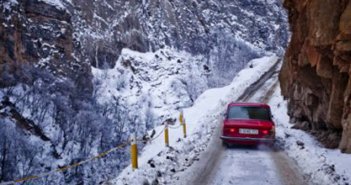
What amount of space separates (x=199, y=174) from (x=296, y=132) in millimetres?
7456

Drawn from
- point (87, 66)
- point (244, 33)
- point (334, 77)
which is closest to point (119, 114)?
point (87, 66)

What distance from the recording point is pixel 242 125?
11945 millimetres

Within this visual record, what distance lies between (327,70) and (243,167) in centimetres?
434

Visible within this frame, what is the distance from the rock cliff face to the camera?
32.0ft

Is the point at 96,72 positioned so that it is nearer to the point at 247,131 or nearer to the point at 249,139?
the point at 247,131

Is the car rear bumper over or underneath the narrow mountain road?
over

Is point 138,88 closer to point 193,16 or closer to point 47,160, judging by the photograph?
point 47,160

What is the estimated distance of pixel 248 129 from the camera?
11883mm

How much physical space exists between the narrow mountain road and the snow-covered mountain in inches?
807

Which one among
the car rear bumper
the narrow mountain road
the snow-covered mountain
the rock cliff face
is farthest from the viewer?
the snow-covered mountain

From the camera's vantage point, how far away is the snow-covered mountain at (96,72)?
35469 millimetres

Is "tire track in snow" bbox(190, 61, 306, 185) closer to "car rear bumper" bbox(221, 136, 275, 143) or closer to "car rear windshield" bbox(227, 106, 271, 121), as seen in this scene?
"car rear bumper" bbox(221, 136, 275, 143)

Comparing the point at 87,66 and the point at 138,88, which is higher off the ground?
the point at 87,66

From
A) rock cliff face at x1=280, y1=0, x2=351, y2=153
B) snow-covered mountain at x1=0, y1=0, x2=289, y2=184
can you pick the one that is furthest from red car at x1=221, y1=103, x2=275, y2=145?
snow-covered mountain at x1=0, y1=0, x2=289, y2=184
